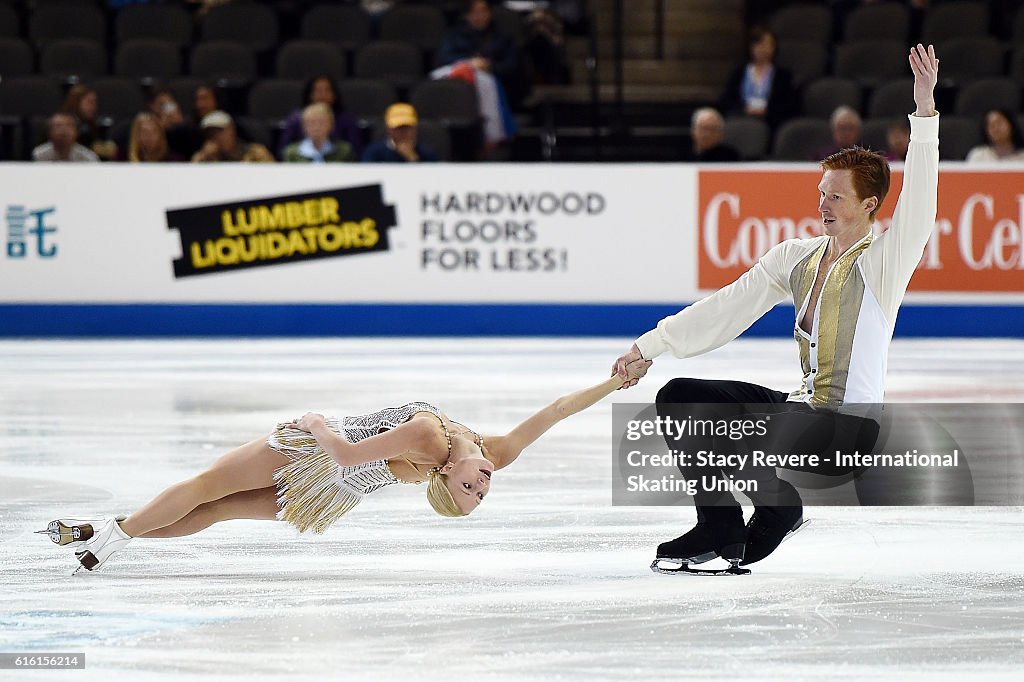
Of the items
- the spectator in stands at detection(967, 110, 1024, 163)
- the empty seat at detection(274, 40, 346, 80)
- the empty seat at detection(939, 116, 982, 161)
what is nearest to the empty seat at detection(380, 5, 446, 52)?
the empty seat at detection(274, 40, 346, 80)

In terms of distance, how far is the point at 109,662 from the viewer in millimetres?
2881

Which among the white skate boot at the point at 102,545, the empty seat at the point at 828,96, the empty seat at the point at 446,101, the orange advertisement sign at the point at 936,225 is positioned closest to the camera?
the white skate boot at the point at 102,545

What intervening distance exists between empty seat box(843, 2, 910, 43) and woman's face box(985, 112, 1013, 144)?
201cm

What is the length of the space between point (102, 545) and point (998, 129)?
7446mm

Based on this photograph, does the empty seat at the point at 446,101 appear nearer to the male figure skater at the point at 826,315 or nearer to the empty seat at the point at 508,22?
the empty seat at the point at 508,22

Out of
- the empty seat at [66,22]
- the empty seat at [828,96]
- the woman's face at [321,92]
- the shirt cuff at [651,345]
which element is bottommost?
the shirt cuff at [651,345]

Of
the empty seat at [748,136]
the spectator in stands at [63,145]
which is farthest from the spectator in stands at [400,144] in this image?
the empty seat at [748,136]

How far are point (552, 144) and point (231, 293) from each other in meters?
2.54

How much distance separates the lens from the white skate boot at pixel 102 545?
365 centimetres

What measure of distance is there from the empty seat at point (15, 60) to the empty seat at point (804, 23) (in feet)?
18.7

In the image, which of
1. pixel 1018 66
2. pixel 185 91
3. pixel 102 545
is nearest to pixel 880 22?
pixel 1018 66

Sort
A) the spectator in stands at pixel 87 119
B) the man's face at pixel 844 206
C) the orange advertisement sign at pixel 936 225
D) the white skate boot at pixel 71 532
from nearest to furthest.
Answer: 1. the man's face at pixel 844 206
2. the white skate boot at pixel 71 532
3. the orange advertisement sign at pixel 936 225
4. the spectator in stands at pixel 87 119

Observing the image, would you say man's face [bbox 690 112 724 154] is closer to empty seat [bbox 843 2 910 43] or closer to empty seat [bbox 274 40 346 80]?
empty seat [bbox 843 2 910 43]

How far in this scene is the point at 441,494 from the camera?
3.51 m
